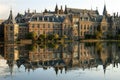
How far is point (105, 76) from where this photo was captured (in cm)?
2059

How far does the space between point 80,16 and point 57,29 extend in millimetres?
9076

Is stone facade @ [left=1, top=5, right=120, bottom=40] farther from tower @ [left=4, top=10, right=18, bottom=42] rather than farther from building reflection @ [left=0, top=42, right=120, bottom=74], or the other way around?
building reflection @ [left=0, top=42, right=120, bottom=74]

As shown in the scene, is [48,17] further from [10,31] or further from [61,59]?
[61,59]

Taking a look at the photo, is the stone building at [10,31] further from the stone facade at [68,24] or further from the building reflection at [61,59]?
the building reflection at [61,59]

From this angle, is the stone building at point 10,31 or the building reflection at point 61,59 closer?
the building reflection at point 61,59

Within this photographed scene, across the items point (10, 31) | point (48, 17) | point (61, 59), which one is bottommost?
point (61, 59)

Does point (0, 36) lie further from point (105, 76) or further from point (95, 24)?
point (105, 76)

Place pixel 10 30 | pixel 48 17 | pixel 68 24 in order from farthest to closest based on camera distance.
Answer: pixel 68 24
pixel 48 17
pixel 10 30

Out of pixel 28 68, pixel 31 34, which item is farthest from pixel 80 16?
pixel 28 68

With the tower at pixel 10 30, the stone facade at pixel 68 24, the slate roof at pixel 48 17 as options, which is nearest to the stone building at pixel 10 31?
the tower at pixel 10 30

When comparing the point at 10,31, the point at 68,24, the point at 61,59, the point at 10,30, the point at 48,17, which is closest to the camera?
the point at 61,59

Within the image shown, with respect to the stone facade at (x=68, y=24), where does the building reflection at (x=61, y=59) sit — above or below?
below

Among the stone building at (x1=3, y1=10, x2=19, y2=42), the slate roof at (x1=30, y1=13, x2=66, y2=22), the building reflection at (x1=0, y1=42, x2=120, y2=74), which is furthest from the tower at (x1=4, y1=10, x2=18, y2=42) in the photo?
the building reflection at (x1=0, y1=42, x2=120, y2=74)

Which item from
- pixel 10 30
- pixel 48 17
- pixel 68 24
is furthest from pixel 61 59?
pixel 68 24
